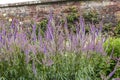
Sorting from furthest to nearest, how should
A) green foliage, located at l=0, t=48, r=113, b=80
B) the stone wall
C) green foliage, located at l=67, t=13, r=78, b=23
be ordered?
green foliage, located at l=67, t=13, r=78, b=23
the stone wall
green foliage, located at l=0, t=48, r=113, b=80

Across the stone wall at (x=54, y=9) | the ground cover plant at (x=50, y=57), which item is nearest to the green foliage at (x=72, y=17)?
the stone wall at (x=54, y=9)

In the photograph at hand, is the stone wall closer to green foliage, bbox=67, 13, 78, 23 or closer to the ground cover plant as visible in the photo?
green foliage, bbox=67, 13, 78, 23

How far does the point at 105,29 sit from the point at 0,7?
2978 mm

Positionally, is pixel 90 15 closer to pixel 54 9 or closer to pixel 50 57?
pixel 54 9

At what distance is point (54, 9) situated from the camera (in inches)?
356

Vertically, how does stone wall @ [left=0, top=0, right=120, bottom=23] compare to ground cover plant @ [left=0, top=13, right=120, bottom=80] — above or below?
below

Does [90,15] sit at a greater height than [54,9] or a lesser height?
lesser

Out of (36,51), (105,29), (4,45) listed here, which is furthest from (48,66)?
(105,29)

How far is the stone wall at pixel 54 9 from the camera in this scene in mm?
8648

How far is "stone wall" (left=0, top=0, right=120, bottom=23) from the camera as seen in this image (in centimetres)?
865

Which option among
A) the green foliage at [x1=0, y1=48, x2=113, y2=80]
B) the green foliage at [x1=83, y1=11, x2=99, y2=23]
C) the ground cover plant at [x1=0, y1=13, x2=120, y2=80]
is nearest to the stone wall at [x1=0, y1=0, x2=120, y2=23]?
the green foliage at [x1=83, y1=11, x2=99, y2=23]

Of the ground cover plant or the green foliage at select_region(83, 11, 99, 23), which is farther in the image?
the green foliage at select_region(83, 11, 99, 23)

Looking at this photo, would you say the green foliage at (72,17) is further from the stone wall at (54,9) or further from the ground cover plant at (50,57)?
the ground cover plant at (50,57)

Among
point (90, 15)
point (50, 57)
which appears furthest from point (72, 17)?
point (50, 57)
